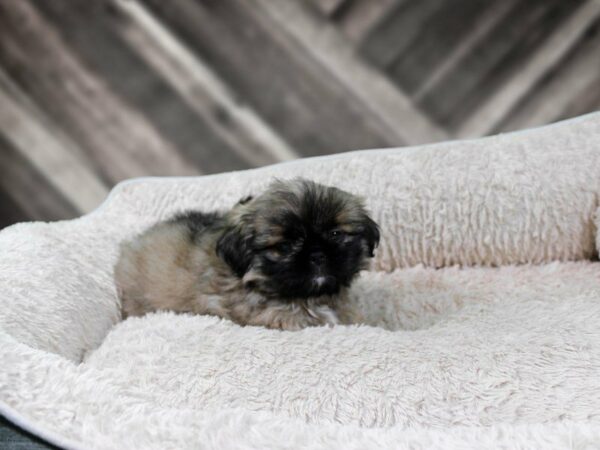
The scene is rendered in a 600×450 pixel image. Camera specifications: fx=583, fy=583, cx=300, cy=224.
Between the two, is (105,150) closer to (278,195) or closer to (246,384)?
(278,195)

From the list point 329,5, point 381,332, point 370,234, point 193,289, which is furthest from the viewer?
point 329,5

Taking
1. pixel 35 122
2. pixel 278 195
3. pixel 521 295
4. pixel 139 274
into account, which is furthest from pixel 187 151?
pixel 521 295

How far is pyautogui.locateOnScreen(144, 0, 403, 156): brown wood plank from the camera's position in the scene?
2.23 metres

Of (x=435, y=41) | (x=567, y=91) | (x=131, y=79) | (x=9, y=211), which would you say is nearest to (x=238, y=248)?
(x=131, y=79)

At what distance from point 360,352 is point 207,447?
44 centimetres

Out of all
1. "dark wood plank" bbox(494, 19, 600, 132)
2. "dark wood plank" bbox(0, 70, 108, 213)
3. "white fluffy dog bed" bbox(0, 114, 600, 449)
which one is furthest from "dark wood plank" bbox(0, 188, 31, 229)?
"dark wood plank" bbox(494, 19, 600, 132)

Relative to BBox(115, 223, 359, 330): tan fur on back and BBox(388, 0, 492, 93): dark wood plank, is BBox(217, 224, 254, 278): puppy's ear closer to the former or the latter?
BBox(115, 223, 359, 330): tan fur on back

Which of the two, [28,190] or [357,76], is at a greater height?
[28,190]

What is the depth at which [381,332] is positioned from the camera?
1316mm

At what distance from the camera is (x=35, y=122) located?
90.8 inches

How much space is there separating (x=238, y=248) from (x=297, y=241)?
0.15m

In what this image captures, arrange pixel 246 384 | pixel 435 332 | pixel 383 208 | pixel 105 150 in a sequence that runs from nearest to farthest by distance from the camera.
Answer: pixel 246 384 → pixel 435 332 → pixel 383 208 → pixel 105 150

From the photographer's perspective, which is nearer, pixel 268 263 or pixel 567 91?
pixel 268 263

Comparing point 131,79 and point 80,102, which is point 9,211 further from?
point 131,79
